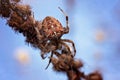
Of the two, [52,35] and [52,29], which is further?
[52,29]

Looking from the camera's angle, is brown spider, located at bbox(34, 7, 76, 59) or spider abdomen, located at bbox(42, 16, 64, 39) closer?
brown spider, located at bbox(34, 7, 76, 59)

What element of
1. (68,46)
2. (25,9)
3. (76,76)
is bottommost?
(76,76)

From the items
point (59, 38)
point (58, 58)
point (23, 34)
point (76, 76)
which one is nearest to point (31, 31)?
point (23, 34)

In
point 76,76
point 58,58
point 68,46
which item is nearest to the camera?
point 76,76

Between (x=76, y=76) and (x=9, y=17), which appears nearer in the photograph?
(x=76, y=76)

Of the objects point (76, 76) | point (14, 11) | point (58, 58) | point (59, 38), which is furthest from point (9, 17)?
point (76, 76)

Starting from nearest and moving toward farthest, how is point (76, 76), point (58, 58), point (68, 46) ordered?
1. point (76, 76)
2. point (58, 58)
3. point (68, 46)

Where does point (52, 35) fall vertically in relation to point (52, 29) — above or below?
below

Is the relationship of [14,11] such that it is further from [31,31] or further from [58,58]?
[58,58]

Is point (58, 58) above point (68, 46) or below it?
below

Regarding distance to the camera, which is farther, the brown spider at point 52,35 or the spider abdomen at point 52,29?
the spider abdomen at point 52,29
